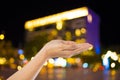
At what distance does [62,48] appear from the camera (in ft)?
2.24

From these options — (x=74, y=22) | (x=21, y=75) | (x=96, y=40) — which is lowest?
(x=96, y=40)

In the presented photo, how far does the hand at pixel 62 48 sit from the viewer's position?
68 centimetres

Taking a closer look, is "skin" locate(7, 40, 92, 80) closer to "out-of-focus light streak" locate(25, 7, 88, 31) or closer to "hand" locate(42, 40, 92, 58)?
"hand" locate(42, 40, 92, 58)

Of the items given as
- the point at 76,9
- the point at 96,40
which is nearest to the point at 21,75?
the point at 96,40

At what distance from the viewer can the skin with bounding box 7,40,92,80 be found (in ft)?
2.14

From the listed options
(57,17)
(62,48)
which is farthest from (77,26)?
(62,48)

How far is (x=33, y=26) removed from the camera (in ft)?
60.4

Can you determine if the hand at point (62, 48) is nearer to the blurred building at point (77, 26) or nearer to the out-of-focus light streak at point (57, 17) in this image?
the blurred building at point (77, 26)

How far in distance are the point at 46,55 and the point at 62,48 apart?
4cm

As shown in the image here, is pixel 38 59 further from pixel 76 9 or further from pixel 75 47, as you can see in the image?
pixel 76 9

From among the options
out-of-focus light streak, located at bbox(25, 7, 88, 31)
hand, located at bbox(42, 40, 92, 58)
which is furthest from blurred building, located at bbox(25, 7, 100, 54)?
hand, located at bbox(42, 40, 92, 58)

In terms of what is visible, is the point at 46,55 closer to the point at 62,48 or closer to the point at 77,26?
the point at 62,48

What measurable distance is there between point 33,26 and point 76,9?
12.6 feet

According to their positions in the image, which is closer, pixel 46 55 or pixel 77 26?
pixel 46 55
